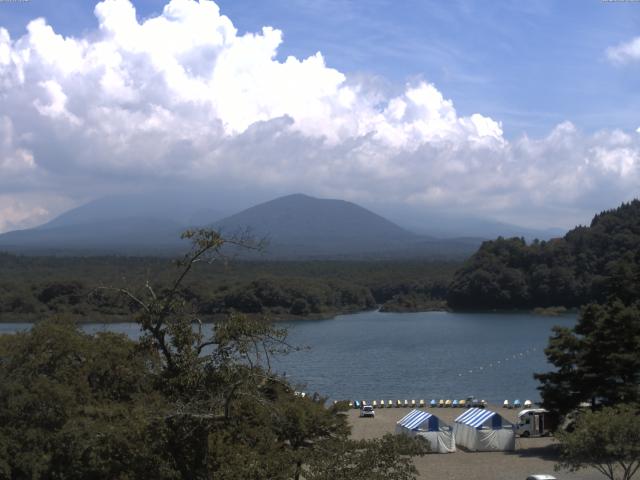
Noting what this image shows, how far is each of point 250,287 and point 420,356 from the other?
2158cm

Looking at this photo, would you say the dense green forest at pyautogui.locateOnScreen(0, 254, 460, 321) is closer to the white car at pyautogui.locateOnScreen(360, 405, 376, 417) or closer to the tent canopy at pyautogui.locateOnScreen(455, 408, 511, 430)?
the white car at pyautogui.locateOnScreen(360, 405, 376, 417)

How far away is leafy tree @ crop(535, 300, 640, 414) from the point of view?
52.5 ft

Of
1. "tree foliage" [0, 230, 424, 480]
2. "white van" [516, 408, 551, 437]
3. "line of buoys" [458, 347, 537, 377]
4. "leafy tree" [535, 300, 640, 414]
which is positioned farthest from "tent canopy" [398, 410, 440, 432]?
"line of buoys" [458, 347, 537, 377]

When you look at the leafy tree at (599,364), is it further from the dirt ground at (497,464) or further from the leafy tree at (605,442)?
the leafy tree at (605,442)

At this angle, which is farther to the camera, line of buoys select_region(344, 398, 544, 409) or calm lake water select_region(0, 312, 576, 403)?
calm lake water select_region(0, 312, 576, 403)

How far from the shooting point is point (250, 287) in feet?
189

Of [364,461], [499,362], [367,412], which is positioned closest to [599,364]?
[367,412]

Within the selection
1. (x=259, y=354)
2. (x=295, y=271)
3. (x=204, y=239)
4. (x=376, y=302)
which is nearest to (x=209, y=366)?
(x=259, y=354)

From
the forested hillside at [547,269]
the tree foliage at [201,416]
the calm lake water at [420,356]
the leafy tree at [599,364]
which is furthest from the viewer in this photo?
the forested hillside at [547,269]

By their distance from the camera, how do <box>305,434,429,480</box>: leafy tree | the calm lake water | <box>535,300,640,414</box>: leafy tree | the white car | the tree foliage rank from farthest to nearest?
the calm lake water, the white car, <box>535,300,640,414</box>: leafy tree, <box>305,434,429,480</box>: leafy tree, the tree foliage

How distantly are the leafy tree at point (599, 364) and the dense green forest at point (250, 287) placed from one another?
25.6 m

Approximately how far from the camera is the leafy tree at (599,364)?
1602 cm

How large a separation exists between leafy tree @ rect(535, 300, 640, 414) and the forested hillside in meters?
44.3

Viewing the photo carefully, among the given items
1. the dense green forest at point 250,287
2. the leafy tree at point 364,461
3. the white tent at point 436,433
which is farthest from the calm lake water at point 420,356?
the leafy tree at point 364,461
